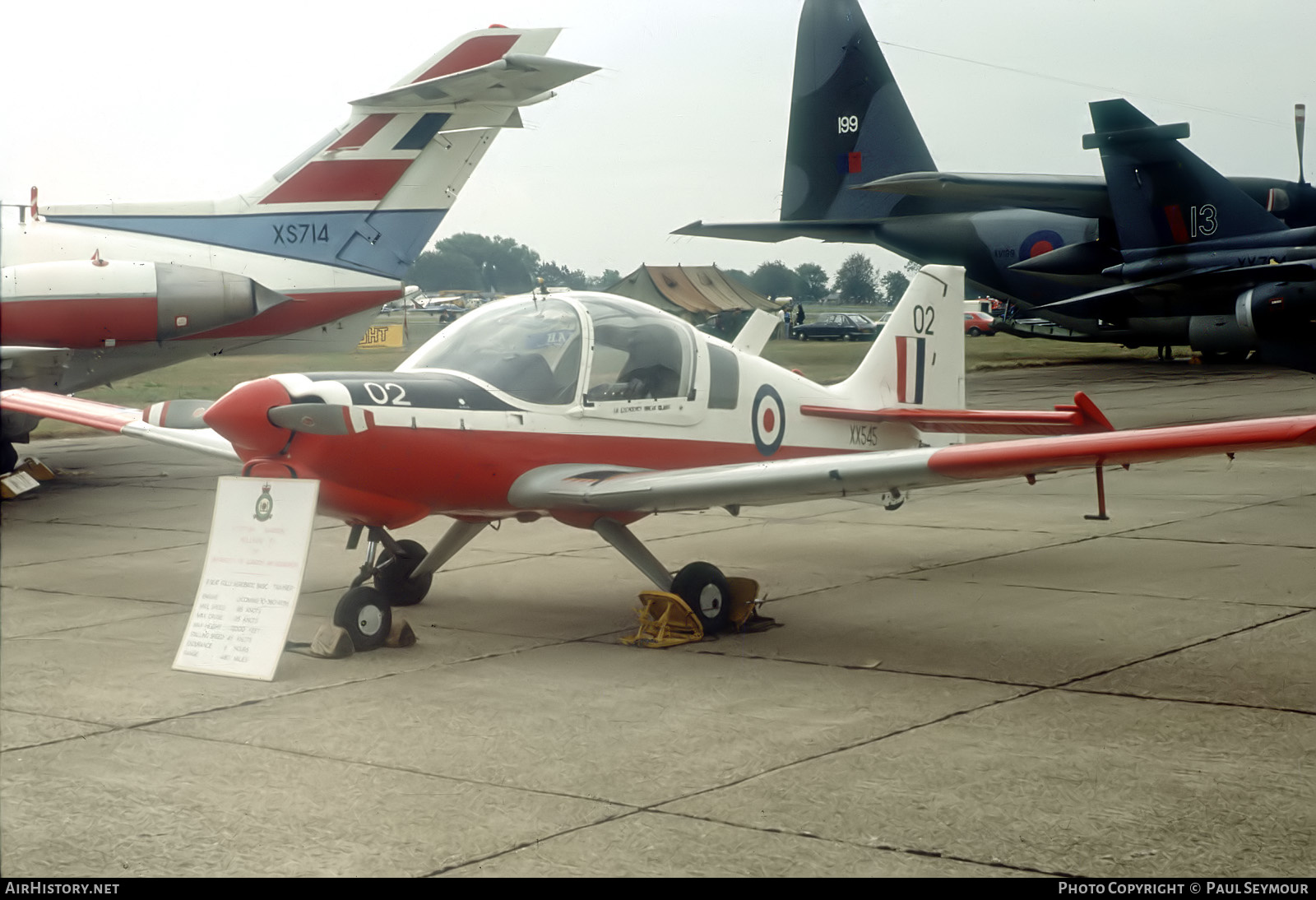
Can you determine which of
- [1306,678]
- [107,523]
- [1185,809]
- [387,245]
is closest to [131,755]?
[1185,809]

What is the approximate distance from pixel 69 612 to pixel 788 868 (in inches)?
201

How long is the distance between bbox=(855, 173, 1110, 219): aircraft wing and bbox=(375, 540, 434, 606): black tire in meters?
13.3

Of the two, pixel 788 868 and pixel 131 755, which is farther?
pixel 131 755

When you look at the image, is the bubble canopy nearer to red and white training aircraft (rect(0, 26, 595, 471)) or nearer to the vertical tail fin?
the vertical tail fin

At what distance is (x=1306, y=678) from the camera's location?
526 centimetres

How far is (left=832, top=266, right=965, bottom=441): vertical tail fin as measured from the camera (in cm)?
840

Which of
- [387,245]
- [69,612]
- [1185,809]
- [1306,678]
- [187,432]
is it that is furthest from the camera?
[387,245]

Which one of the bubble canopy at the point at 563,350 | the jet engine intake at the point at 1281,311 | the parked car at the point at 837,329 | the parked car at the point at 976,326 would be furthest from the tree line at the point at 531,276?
the parked car at the point at 976,326

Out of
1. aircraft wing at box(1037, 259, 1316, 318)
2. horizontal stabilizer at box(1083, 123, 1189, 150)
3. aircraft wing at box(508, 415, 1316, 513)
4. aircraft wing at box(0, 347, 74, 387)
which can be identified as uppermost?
horizontal stabilizer at box(1083, 123, 1189, 150)

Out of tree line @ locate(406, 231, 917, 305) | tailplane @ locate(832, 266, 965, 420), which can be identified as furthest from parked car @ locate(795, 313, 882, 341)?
tailplane @ locate(832, 266, 965, 420)

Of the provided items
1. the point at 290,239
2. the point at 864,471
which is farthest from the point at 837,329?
the point at 864,471

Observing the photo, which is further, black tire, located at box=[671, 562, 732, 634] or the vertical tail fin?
the vertical tail fin

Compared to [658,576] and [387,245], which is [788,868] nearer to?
[658,576]

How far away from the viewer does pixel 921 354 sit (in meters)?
8.67
